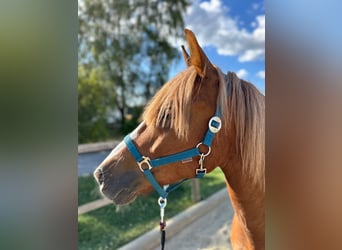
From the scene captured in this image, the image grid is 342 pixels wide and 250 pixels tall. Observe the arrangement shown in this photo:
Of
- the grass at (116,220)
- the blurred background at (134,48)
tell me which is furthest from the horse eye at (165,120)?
the grass at (116,220)

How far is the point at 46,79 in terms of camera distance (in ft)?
2.03

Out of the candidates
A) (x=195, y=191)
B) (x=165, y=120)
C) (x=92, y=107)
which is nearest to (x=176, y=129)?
(x=165, y=120)

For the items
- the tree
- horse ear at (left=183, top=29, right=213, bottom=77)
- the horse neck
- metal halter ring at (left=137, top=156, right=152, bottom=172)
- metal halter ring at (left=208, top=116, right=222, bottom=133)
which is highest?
the tree

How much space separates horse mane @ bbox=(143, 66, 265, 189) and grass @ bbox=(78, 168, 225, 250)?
659 mm

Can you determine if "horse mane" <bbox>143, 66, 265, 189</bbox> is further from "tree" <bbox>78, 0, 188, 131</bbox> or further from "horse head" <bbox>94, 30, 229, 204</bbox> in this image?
"tree" <bbox>78, 0, 188, 131</bbox>

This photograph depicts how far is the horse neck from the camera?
724mm

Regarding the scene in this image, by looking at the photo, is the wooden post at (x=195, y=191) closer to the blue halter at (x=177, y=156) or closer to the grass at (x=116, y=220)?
the grass at (x=116, y=220)

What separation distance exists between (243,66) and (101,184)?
72 cm

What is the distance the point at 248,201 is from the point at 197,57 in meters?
0.41

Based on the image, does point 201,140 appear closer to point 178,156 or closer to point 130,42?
point 178,156

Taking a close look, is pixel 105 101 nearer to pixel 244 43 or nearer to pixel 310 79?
pixel 244 43

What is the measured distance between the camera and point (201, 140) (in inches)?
27.3

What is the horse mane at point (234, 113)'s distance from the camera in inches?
27.1

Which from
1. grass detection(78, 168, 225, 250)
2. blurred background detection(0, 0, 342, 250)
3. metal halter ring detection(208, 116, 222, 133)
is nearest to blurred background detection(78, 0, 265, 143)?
grass detection(78, 168, 225, 250)
